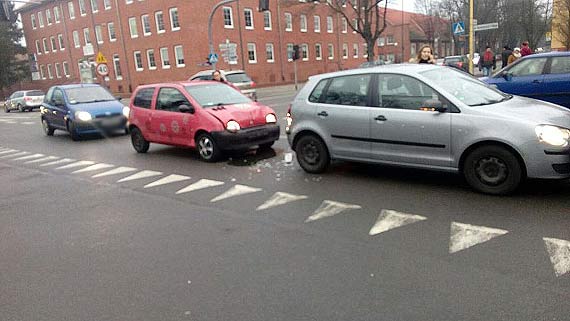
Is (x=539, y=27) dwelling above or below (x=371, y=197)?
above

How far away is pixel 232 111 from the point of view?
28.7 feet

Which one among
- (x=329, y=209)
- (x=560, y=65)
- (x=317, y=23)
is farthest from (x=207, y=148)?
(x=317, y=23)

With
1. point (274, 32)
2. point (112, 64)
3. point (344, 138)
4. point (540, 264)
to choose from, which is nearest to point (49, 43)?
point (112, 64)

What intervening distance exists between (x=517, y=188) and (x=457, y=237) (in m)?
1.67

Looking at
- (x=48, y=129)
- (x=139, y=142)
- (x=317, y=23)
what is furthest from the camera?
(x=317, y=23)

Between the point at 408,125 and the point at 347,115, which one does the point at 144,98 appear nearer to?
the point at 347,115

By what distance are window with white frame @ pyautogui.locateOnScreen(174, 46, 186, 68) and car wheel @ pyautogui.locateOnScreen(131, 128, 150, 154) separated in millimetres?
30286

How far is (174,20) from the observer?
129 ft

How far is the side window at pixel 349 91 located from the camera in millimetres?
6488

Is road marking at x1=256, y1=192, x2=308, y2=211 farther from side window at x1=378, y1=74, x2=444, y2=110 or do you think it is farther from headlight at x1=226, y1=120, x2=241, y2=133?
headlight at x1=226, y1=120, x2=241, y2=133

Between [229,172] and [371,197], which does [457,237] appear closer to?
[371,197]

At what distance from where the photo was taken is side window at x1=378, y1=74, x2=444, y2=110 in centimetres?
592

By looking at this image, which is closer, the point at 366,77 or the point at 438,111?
the point at 438,111

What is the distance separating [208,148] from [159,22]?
118 feet
